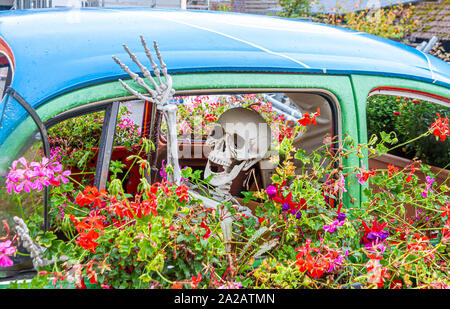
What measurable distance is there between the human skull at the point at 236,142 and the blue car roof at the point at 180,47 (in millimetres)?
428

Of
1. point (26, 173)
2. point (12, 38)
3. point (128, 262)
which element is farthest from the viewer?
point (12, 38)

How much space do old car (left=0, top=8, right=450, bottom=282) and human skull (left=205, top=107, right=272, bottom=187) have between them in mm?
127

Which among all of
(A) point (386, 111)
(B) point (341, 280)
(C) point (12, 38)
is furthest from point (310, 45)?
(A) point (386, 111)

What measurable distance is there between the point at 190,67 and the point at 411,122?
7.08ft

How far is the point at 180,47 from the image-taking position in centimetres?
177

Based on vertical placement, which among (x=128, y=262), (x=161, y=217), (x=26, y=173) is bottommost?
(x=128, y=262)

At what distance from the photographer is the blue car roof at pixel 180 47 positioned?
1553 millimetres

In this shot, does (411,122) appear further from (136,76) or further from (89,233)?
(89,233)

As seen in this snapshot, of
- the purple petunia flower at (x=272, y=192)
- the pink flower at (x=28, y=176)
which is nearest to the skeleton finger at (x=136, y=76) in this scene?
the pink flower at (x=28, y=176)

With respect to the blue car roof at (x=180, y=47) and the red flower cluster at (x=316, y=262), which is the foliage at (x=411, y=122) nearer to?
the blue car roof at (x=180, y=47)

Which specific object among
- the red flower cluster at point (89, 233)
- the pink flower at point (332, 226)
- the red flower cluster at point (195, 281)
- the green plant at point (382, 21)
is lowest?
the red flower cluster at point (195, 281)
